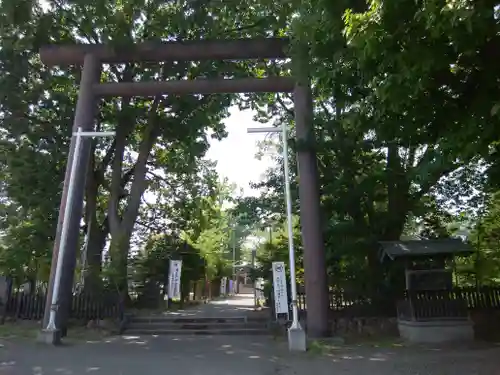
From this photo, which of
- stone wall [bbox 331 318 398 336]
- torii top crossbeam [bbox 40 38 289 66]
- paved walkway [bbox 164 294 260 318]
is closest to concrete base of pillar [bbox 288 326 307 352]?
stone wall [bbox 331 318 398 336]

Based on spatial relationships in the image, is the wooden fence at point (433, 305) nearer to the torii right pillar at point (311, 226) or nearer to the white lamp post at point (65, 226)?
the torii right pillar at point (311, 226)

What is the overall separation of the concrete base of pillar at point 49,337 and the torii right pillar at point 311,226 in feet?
18.8

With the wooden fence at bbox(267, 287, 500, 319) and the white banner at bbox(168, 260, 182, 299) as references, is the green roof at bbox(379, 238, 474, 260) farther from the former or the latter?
the white banner at bbox(168, 260, 182, 299)

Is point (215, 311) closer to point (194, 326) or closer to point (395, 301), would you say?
point (194, 326)

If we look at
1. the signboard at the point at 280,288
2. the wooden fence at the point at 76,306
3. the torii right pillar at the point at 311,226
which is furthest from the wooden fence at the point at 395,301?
the wooden fence at the point at 76,306

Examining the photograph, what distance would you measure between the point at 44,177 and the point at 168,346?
28.7ft

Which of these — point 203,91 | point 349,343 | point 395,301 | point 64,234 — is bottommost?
point 349,343

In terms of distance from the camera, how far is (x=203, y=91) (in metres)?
12.4

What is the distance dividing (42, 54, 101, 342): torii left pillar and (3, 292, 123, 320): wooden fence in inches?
62.0

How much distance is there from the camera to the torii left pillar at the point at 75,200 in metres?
11.0

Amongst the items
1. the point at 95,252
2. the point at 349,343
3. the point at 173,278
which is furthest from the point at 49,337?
the point at 95,252

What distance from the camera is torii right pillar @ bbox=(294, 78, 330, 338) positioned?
1063cm

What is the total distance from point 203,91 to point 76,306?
7267 millimetres

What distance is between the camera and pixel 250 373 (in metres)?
6.96
